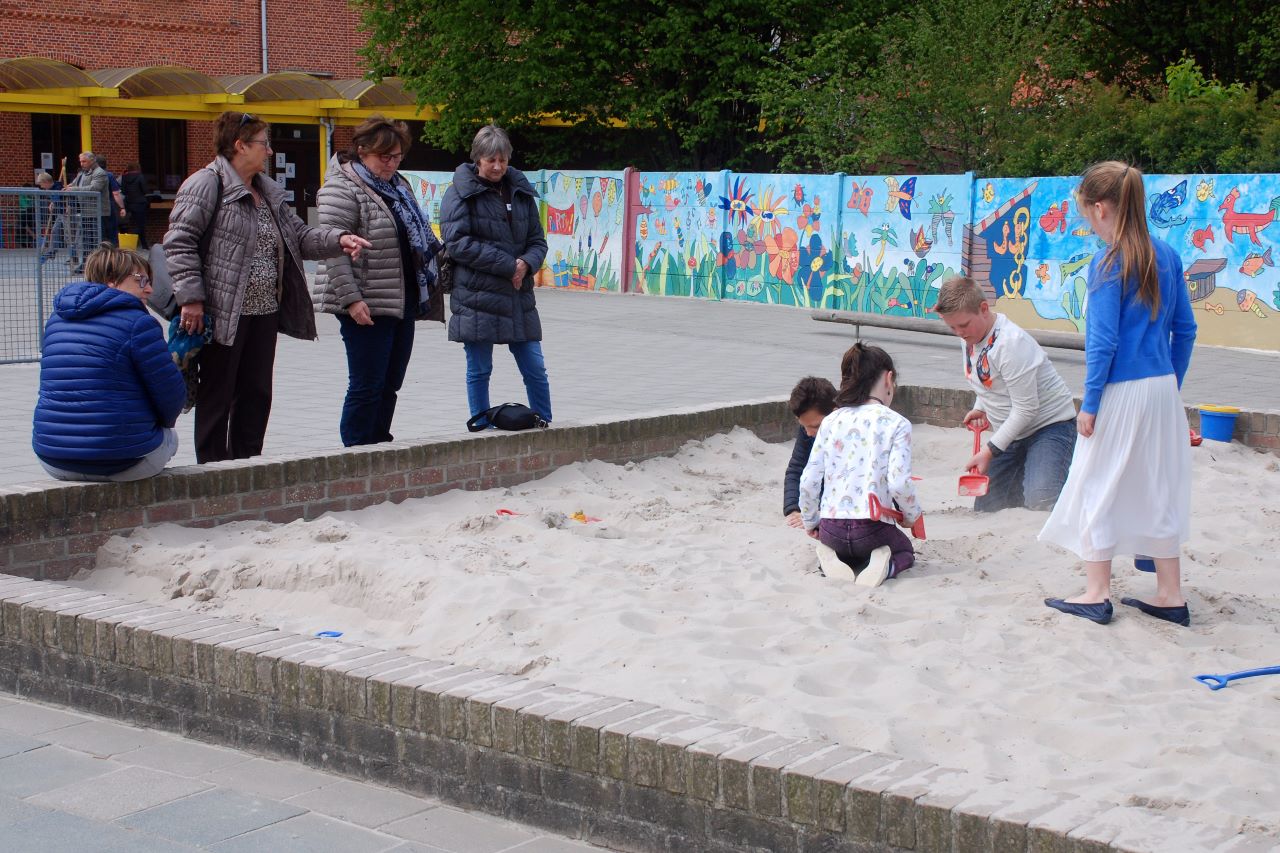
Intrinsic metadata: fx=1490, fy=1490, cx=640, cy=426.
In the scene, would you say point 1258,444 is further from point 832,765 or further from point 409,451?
point 832,765

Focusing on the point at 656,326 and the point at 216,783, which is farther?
the point at 656,326

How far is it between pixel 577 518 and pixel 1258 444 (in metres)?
4.42

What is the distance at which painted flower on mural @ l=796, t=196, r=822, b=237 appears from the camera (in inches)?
829

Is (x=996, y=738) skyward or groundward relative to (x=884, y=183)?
groundward

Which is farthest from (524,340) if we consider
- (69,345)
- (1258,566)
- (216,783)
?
(216,783)

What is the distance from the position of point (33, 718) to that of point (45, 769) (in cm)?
55

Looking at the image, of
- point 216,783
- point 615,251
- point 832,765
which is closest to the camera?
point 832,765

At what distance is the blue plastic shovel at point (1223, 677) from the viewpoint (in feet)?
15.1

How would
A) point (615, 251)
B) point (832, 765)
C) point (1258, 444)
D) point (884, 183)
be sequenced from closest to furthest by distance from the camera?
point (832, 765) → point (1258, 444) → point (884, 183) → point (615, 251)

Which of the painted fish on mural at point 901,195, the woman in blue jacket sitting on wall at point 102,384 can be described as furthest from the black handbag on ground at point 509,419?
the painted fish on mural at point 901,195

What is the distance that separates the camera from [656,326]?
18812 millimetres

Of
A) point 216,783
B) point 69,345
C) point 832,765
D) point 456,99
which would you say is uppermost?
A: point 456,99

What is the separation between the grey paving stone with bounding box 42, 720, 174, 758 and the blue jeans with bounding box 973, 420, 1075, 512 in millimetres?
4202

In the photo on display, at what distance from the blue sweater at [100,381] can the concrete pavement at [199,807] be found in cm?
171
